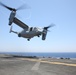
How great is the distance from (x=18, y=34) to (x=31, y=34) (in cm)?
681

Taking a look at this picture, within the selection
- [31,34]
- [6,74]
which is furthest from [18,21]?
[6,74]

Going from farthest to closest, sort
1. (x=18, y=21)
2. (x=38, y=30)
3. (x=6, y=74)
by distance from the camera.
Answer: (x=18, y=21) < (x=38, y=30) < (x=6, y=74)

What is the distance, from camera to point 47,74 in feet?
40.6

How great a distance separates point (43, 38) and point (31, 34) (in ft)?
16.4

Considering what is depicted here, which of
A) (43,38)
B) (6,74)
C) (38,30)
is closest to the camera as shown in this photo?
(6,74)

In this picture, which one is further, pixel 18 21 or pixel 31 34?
pixel 18 21

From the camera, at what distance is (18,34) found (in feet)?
202

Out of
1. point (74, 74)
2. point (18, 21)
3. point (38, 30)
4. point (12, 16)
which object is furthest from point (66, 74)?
point (18, 21)

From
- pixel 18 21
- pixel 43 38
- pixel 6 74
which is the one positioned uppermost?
pixel 18 21

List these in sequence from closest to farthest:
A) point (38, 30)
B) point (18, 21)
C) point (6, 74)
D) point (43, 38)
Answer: point (6, 74)
point (38, 30)
point (43, 38)
point (18, 21)

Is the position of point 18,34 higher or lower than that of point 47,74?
higher

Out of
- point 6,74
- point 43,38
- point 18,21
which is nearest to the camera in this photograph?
point 6,74

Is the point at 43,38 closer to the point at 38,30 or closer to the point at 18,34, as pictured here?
the point at 38,30

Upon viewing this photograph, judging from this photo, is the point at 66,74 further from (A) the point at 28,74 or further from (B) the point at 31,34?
(B) the point at 31,34
